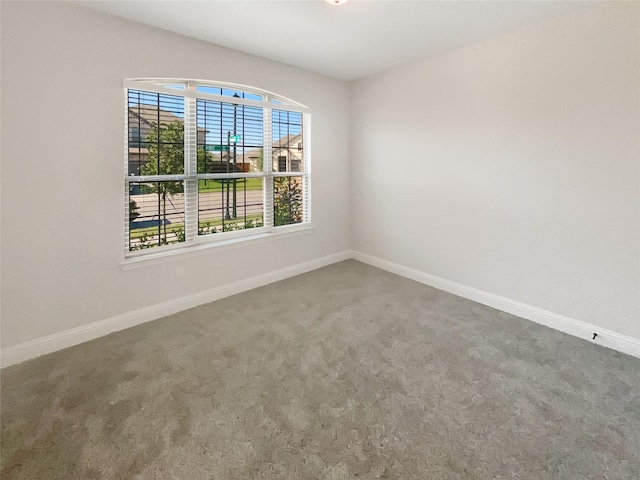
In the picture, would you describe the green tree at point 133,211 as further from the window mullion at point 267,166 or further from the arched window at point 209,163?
the window mullion at point 267,166

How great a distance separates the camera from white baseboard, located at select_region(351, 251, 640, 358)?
2.58 metres

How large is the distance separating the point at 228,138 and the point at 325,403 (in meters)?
2.76

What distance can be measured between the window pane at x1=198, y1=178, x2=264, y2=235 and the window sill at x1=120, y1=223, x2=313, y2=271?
16cm

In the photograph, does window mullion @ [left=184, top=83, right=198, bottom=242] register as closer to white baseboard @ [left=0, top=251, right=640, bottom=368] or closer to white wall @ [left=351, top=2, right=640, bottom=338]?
white baseboard @ [left=0, top=251, right=640, bottom=368]

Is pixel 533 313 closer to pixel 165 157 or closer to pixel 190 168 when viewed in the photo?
pixel 190 168

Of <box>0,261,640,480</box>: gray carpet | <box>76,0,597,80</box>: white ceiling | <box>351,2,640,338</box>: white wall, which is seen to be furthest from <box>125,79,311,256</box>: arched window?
<box>351,2,640,338</box>: white wall

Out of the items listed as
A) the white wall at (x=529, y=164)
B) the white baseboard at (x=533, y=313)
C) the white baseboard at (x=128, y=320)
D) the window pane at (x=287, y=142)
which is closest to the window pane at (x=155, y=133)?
the window pane at (x=287, y=142)

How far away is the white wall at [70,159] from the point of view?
2.31 m

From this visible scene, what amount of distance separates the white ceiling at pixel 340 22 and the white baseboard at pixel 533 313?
2.43m

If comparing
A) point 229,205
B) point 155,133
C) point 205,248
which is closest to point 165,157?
point 155,133

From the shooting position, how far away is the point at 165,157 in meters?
3.12

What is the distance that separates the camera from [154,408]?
1.92m

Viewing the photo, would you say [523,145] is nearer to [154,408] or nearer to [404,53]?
[404,53]

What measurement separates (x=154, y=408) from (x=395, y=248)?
10.5ft
